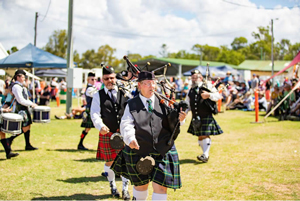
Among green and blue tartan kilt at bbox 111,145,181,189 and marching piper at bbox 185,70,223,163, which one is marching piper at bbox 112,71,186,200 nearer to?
green and blue tartan kilt at bbox 111,145,181,189

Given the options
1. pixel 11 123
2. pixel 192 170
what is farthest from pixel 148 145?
pixel 11 123

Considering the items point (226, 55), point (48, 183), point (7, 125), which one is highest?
point (226, 55)

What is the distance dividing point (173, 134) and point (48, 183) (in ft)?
8.63

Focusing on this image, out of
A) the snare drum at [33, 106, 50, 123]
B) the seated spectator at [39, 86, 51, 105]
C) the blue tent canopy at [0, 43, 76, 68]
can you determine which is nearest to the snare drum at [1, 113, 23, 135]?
the snare drum at [33, 106, 50, 123]

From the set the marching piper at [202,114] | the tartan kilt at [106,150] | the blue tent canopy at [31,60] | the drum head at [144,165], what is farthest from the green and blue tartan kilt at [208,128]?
the blue tent canopy at [31,60]

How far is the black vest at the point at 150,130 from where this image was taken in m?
3.47

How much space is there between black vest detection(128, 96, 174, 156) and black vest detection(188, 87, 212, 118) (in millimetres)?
2996

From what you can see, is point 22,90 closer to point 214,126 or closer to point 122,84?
point 122,84

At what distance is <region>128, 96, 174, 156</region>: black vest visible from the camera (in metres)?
3.47

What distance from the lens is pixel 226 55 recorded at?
237ft

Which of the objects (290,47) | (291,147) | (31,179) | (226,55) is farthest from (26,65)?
(290,47)

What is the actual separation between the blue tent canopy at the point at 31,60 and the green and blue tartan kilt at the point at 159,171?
38.0 ft

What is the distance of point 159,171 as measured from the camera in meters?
3.45

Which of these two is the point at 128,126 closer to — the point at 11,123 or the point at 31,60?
the point at 11,123
